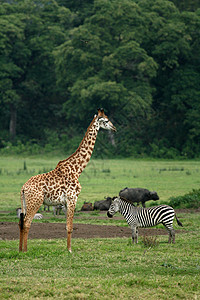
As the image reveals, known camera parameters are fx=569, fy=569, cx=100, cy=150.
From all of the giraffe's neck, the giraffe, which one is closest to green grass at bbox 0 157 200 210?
the giraffe's neck

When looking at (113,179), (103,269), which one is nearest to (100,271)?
(103,269)

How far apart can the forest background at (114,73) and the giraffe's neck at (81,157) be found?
1280 inches

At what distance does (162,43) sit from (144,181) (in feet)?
71.8

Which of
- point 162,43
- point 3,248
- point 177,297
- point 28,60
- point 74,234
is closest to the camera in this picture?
point 177,297

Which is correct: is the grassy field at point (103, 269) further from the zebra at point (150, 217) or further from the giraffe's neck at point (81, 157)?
the giraffe's neck at point (81, 157)

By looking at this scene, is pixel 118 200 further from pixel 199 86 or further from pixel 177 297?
pixel 199 86

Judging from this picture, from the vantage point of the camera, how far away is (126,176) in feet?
99.0

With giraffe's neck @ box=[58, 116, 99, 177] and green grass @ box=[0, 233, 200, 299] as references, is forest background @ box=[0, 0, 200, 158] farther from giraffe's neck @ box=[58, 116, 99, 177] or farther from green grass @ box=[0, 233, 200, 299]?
green grass @ box=[0, 233, 200, 299]

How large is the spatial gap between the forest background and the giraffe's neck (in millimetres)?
32502

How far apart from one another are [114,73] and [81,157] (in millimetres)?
34955

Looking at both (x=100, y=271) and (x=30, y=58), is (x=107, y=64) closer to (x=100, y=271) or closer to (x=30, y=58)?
(x=30, y=58)

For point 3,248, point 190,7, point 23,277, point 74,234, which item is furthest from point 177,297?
point 190,7

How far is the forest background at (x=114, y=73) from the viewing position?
45037 millimetres

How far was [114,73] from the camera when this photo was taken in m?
45.1
